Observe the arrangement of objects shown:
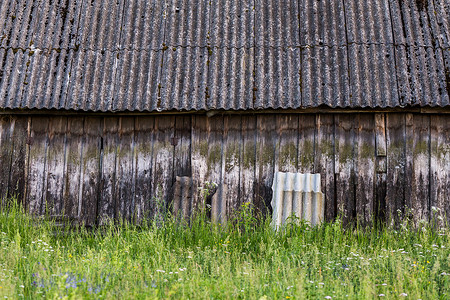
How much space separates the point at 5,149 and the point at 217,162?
318cm

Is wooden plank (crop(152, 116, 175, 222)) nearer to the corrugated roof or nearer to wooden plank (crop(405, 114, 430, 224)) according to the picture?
the corrugated roof

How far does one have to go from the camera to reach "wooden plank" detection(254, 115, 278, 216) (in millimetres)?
6969

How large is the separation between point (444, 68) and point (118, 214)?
5.04 meters

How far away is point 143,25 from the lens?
7770 millimetres

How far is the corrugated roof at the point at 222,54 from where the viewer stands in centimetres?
680

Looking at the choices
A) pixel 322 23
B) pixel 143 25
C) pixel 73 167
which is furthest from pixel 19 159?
pixel 322 23

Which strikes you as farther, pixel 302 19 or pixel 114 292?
pixel 302 19

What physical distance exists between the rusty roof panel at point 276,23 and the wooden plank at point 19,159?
3727mm

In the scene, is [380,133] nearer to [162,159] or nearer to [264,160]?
[264,160]

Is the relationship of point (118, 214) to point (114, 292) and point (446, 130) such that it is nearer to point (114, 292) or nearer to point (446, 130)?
point (114, 292)

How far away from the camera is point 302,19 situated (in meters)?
7.62

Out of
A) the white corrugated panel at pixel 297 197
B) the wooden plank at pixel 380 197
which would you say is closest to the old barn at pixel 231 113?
the wooden plank at pixel 380 197

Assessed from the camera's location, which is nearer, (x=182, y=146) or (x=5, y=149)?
(x=182, y=146)

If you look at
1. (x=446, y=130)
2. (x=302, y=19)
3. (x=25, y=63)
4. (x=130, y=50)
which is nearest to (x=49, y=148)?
(x=25, y=63)
